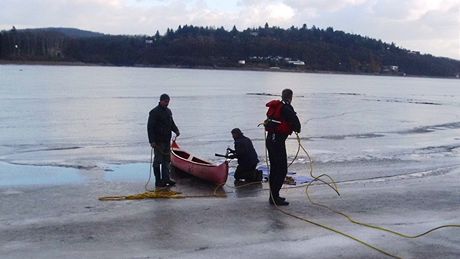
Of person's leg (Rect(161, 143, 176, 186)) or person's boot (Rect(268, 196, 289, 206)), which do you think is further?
person's leg (Rect(161, 143, 176, 186))

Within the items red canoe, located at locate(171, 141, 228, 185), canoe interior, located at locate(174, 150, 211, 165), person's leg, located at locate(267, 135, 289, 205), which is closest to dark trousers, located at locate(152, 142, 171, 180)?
red canoe, located at locate(171, 141, 228, 185)

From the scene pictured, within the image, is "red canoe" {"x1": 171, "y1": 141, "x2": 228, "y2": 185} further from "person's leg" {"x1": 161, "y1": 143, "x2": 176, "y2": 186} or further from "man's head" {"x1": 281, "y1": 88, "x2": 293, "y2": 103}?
"man's head" {"x1": 281, "y1": 88, "x2": 293, "y2": 103}

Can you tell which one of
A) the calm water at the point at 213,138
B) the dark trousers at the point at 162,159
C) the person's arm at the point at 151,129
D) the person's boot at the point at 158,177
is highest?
the person's arm at the point at 151,129

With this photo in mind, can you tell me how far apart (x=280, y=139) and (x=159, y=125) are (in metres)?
2.78

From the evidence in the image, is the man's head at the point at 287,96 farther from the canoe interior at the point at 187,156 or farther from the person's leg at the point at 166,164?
the canoe interior at the point at 187,156

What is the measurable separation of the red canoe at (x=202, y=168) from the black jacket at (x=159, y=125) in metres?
1.19

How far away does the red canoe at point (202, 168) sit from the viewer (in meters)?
12.5

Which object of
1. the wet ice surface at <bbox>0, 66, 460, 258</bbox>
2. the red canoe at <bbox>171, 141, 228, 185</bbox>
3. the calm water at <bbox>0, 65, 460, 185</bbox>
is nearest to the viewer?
the wet ice surface at <bbox>0, 66, 460, 258</bbox>

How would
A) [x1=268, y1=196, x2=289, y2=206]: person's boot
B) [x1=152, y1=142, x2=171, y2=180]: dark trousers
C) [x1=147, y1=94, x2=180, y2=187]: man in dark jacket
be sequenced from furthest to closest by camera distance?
[x1=152, y1=142, x2=171, y2=180]: dark trousers → [x1=147, y1=94, x2=180, y2=187]: man in dark jacket → [x1=268, y1=196, x2=289, y2=206]: person's boot

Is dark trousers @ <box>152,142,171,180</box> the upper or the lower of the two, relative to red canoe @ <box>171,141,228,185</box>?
upper

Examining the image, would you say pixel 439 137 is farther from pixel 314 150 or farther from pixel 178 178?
pixel 178 178

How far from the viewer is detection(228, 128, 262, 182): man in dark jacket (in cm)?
1300

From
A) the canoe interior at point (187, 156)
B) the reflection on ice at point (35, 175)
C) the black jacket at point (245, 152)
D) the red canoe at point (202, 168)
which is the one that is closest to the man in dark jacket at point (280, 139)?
the red canoe at point (202, 168)

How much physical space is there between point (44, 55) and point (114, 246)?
188m
